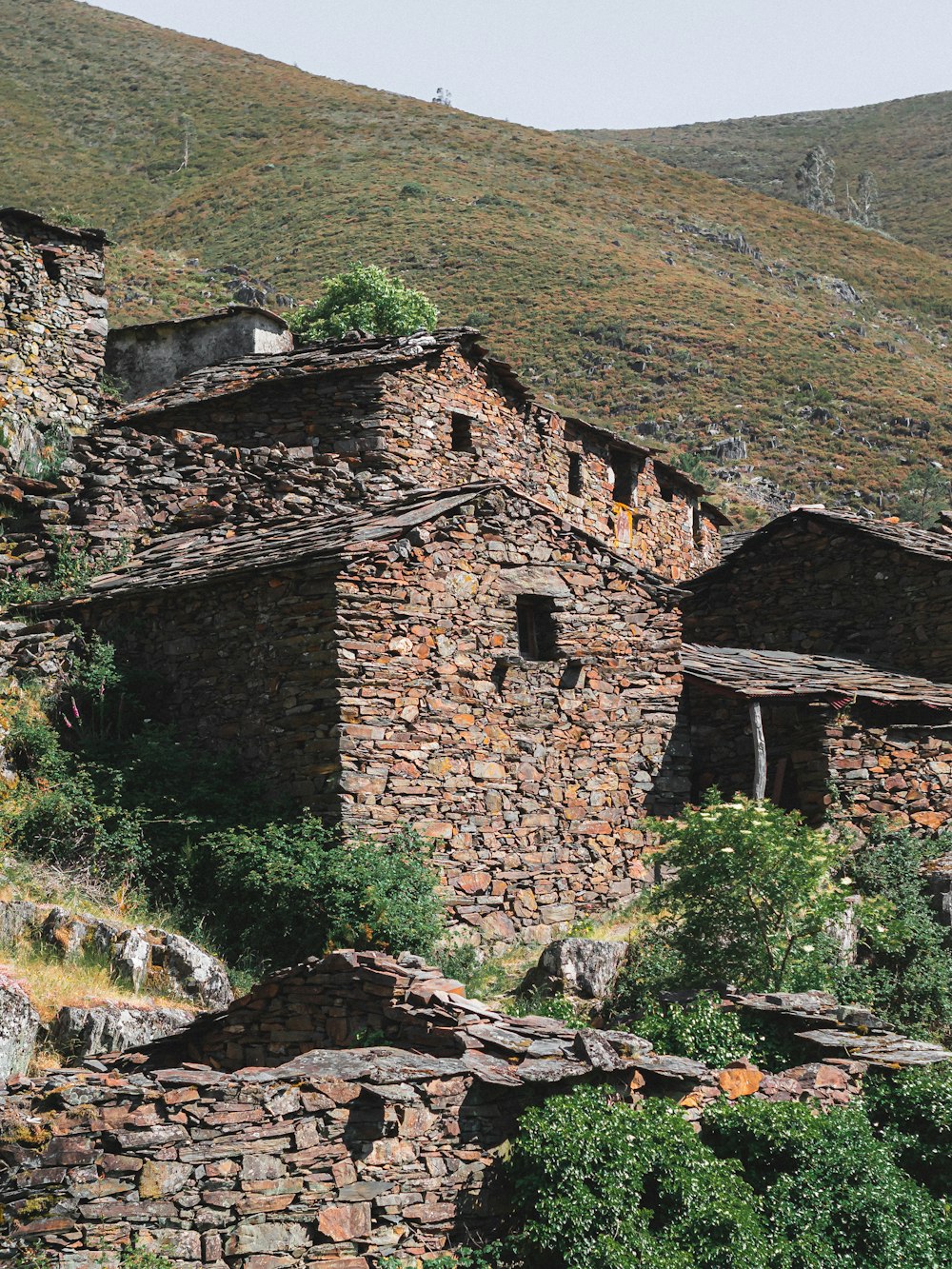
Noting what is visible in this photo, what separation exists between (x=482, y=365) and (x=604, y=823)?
8.89 m

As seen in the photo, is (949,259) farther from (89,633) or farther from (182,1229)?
(182,1229)

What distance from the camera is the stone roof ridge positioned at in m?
20.3

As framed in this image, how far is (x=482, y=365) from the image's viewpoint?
2144 centimetres

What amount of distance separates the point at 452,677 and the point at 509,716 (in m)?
0.82

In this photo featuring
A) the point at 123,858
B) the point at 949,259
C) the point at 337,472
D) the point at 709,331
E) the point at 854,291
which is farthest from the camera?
the point at 949,259

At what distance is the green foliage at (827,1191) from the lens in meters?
9.19

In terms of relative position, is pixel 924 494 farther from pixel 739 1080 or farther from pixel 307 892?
pixel 739 1080

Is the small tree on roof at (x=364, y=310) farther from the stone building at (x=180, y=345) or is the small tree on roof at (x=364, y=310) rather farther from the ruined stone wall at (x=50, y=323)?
the ruined stone wall at (x=50, y=323)

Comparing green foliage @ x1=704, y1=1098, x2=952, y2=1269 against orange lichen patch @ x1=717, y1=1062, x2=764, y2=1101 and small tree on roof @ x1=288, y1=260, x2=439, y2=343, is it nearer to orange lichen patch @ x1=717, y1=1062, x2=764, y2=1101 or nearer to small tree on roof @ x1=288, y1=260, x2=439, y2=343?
orange lichen patch @ x1=717, y1=1062, x2=764, y2=1101

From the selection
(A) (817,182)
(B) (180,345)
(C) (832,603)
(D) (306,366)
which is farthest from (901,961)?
(A) (817,182)

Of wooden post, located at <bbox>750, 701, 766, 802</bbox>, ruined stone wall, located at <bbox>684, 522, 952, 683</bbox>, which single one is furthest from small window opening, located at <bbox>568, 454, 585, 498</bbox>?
wooden post, located at <bbox>750, 701, 766, 802</bbox>

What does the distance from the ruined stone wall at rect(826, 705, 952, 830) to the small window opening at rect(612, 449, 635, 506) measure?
33.0ft

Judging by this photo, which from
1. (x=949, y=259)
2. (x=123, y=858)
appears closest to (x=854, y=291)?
(x=949, y=259)

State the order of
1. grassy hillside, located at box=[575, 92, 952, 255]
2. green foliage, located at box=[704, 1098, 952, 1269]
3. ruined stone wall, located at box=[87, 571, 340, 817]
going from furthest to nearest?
1. grassy hillside, located at box=[575, 92, 952, 255]
2. ruined stone wall, located at box=[87, 571, 340, 817]
3. green foliage, located at box=[704, 1098, 952, 1269]
